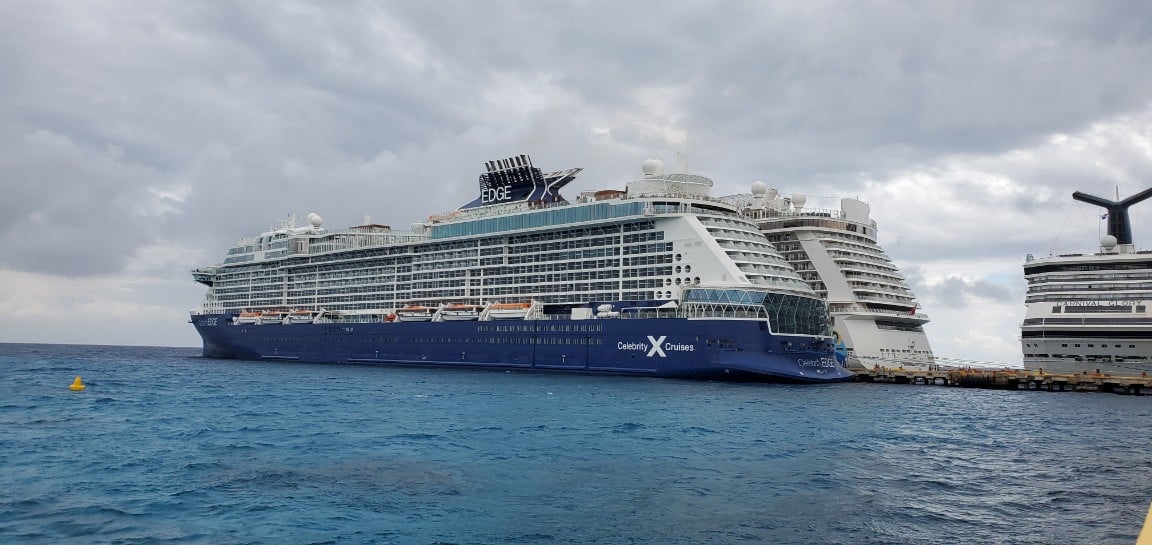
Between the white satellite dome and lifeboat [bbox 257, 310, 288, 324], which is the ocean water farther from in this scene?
lifeboat [bbox 257, 310, 288, 324]

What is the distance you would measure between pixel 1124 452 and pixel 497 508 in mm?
24338

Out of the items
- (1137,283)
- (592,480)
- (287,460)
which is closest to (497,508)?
(592,480)

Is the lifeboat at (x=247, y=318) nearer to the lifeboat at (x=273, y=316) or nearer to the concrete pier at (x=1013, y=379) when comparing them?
the lifeboat at (x=273, y=316)

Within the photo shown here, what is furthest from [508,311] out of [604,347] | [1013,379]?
[1013,379]

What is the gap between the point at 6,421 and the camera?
1271 inches

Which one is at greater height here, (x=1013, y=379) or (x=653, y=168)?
(x=653, y=168)

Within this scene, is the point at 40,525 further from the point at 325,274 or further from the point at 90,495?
the point at 325,274

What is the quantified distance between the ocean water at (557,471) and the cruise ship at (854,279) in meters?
28.3

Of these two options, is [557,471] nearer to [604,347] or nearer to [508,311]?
[604,347]

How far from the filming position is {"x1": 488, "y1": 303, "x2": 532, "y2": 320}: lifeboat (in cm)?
6894

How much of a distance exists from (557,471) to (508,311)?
153 ft

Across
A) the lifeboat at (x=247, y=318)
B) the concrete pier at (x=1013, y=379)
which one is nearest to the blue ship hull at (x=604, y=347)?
the concrete pier at (x=1013, y=379)

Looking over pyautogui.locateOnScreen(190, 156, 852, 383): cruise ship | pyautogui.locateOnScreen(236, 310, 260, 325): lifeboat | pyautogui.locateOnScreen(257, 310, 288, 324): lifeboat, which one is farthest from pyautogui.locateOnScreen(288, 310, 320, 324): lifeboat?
pyautogui.locateOnScreen(236, 310, 260, 325): lifeboat

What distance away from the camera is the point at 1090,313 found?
72.5 m
